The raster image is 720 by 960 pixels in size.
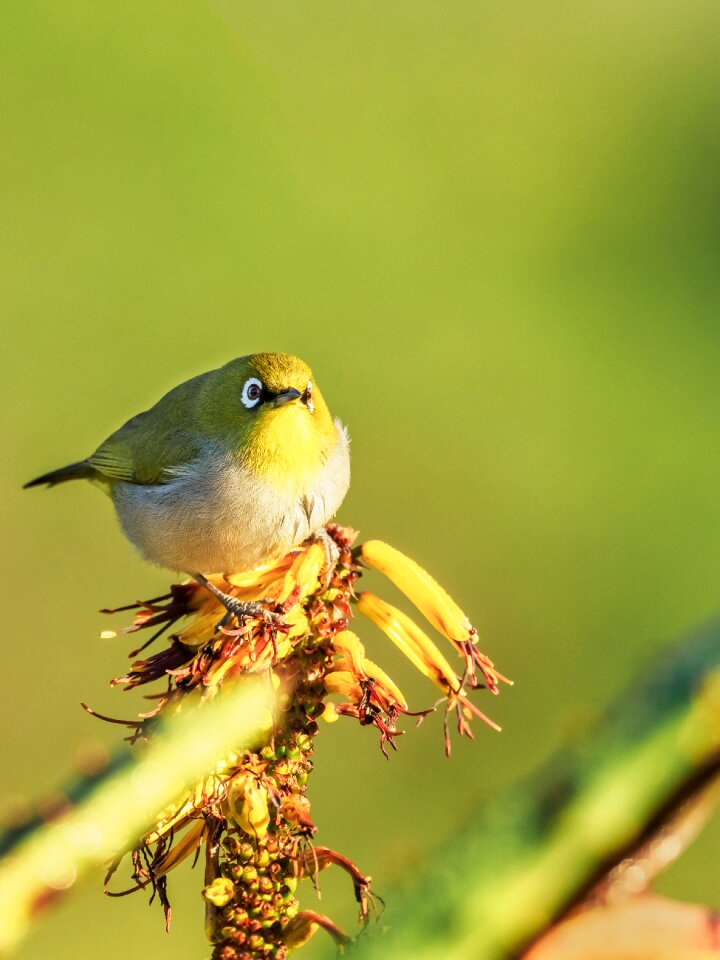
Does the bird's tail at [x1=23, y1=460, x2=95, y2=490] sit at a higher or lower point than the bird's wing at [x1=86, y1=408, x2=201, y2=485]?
lower

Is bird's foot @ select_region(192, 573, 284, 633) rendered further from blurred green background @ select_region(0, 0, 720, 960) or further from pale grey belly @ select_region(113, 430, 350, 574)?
blurred green background @ select_region(0, 0, 720, 960)

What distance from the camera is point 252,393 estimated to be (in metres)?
4.75

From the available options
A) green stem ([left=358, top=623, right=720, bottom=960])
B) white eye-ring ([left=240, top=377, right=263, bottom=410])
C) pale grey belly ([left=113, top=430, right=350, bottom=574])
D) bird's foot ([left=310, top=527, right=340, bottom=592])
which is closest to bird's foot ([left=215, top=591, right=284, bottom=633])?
bird's foot ([left=310, top=527, right=340, bottom=592])

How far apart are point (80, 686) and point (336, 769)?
1.72 m

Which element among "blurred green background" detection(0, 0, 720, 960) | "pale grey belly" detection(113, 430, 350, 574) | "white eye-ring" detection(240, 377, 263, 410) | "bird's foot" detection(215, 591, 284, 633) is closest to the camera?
"bird's foot" detection(215, 591, 284, 633)

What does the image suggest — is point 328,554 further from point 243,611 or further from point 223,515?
point 223,515

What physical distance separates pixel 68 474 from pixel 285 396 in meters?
1.84

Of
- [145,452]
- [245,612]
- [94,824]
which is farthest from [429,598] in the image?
[145,452]

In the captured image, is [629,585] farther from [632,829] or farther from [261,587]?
[632,829]

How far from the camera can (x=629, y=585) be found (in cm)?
787

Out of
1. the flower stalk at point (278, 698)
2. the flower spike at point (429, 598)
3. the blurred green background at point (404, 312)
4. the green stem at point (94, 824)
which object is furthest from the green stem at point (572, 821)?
the blurred green background at point (404, 312)

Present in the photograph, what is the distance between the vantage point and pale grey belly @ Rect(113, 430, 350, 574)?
4.37 meters

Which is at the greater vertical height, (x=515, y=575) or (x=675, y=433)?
(x=675, y=433)

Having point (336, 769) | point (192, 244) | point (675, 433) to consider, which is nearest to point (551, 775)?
point (336, 769)
